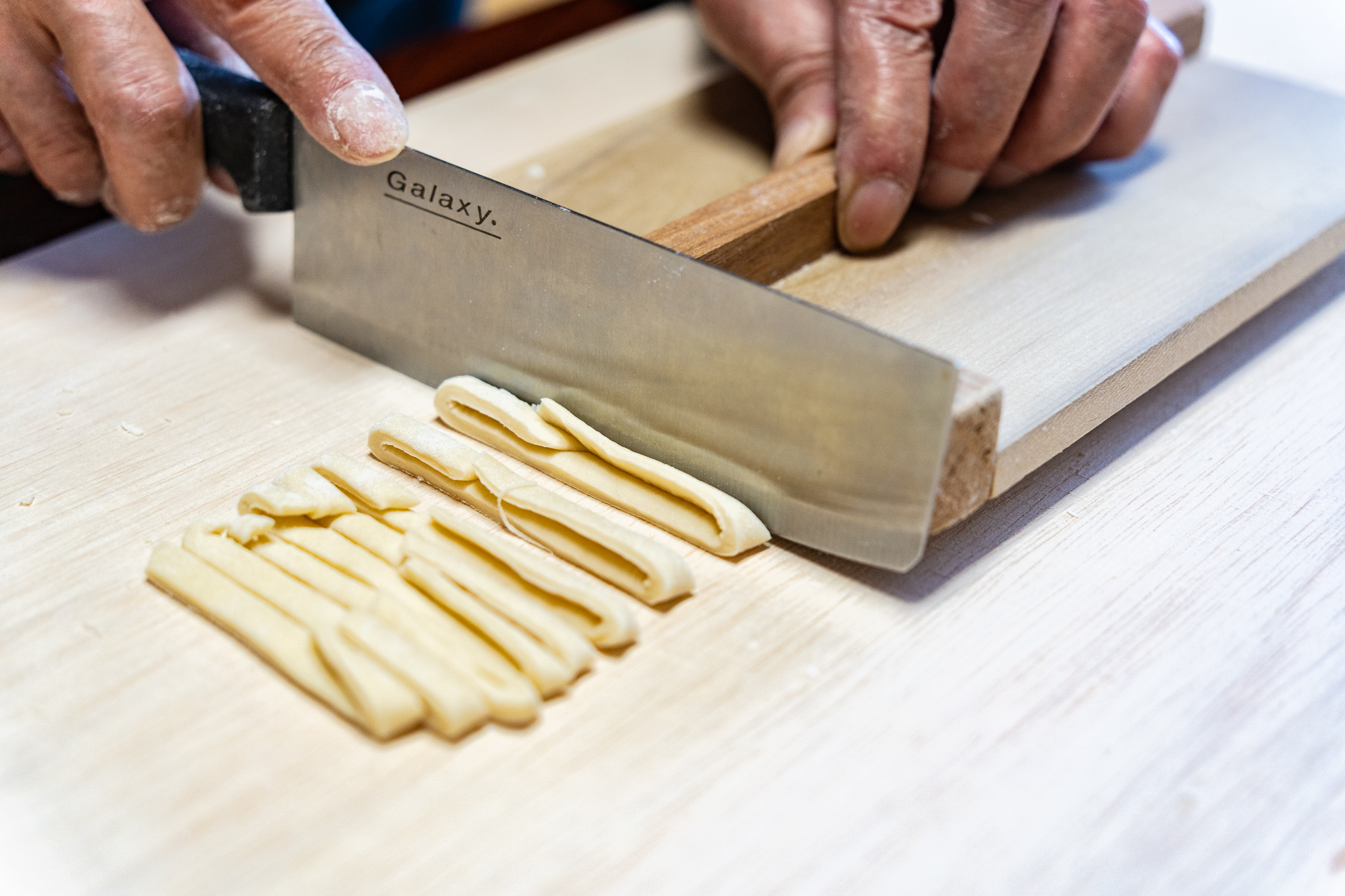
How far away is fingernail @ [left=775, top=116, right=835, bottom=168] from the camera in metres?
1.92

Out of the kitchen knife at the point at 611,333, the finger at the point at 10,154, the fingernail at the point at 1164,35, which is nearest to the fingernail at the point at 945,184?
the fingernail at the point at 1164,35

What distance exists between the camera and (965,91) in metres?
1.76

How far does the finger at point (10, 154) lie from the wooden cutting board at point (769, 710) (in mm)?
426

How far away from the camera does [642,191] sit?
6.54 ft

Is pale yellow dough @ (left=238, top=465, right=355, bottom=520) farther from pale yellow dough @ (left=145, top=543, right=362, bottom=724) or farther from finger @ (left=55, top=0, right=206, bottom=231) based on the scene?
finger @ (left=55, top=0, right=206, bottom=231)

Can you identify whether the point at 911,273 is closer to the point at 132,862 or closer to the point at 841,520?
the point at 841,520

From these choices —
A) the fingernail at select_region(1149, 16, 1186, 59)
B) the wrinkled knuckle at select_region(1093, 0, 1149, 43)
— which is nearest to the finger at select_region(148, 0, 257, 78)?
the wrinkled knuckle at select_region(1093, 0, 1149, 43)

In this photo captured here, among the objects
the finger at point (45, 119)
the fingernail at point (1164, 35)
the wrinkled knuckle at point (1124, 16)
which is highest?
the wrinkled knuckle at point (1124, 16)

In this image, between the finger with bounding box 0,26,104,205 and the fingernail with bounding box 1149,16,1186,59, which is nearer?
the finger with bounding box 0,26,104,205

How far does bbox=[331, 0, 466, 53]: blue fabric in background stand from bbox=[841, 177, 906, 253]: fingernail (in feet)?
4.97

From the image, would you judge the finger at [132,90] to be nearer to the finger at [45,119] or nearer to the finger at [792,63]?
the finger at [45,119]

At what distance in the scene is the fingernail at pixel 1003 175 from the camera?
193 centimetres

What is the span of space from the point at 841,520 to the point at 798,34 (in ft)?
3.41

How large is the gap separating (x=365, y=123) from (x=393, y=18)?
175 centimetres
